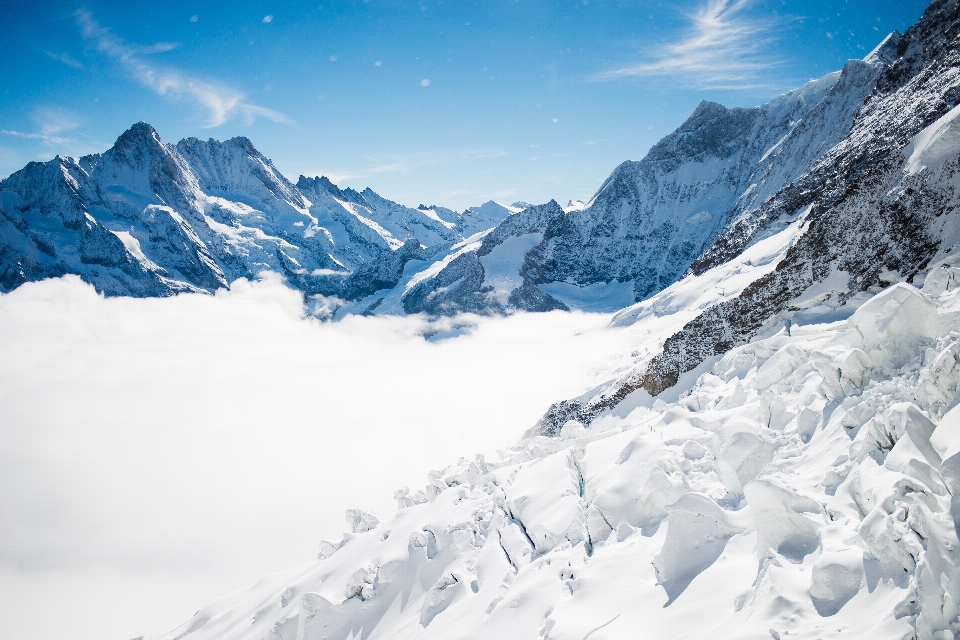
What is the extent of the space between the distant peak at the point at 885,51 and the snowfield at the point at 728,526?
11350 centimetres

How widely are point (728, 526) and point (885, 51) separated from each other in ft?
444

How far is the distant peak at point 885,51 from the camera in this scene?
9250 centimetres

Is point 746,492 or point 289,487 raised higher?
point 746,492

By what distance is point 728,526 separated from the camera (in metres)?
9.38

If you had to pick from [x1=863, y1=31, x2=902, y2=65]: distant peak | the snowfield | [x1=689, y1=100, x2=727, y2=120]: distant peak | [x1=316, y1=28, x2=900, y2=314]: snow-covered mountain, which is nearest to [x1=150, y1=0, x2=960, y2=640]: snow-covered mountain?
the snowfield

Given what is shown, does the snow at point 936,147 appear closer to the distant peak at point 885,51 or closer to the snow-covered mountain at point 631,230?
the distant peak at point 885,51

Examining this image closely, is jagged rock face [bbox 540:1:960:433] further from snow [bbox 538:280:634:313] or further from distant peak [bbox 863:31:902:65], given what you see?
snow [bbox 538:280:634:313]

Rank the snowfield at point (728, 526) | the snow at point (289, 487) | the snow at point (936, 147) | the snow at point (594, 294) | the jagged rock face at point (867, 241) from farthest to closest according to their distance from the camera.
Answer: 1. the snow at point (594, 294)
2. the snow at point (289, 487)
3. the jagged rock face at point (867, 241)
4. the snow at point (936, 147)
5. the snowfield at point (728, 526)

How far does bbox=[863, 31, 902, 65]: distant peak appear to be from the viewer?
303 feet

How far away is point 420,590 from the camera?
54.8 feet

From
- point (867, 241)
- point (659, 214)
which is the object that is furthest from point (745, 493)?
point (659, 214)

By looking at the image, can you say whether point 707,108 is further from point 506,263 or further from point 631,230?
point 506,263

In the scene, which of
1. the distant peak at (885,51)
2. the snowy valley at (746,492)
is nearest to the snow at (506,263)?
the distant peak at (885,51)

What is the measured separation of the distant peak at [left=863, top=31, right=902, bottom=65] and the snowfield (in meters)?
114
